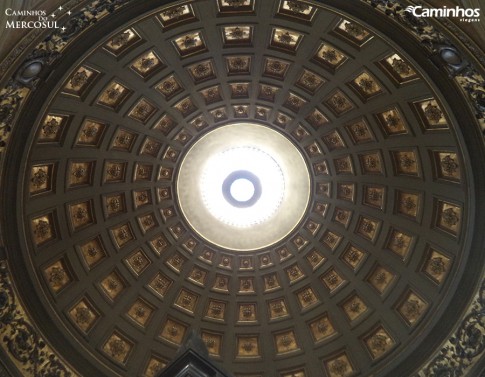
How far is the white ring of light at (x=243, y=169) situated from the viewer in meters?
25.5

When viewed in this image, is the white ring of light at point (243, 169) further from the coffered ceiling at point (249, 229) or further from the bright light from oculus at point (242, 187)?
the coffered ceiling at point (249, 229)

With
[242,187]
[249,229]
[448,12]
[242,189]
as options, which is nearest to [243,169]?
[242,187]

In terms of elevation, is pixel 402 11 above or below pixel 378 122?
above

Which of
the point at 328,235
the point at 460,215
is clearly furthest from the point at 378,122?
the point at 328,235

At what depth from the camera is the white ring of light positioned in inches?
1003

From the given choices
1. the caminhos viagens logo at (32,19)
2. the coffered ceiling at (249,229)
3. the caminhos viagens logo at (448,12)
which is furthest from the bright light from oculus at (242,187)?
the caminhos viagens logo at (32,19)

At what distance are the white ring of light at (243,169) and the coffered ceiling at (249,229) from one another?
538 mm

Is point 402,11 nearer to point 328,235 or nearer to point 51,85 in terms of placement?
point 51,85

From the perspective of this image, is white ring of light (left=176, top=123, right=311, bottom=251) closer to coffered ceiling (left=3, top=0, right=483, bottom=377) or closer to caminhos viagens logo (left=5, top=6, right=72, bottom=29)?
coffered ceiling (left=3, top=0, right=483, bottom=377)

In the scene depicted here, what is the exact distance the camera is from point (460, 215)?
20.0m

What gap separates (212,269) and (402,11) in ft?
54.1

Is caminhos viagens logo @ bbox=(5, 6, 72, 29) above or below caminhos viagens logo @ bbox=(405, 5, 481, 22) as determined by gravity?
below

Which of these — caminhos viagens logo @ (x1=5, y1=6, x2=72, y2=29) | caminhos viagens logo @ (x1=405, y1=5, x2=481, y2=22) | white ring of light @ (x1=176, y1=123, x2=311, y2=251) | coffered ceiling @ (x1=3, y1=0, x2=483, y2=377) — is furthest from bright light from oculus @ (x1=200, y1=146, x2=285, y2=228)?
caminhos viagens logo @ (x1=5, y1=6, x2=72, y2=29)

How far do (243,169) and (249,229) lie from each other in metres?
3.32
